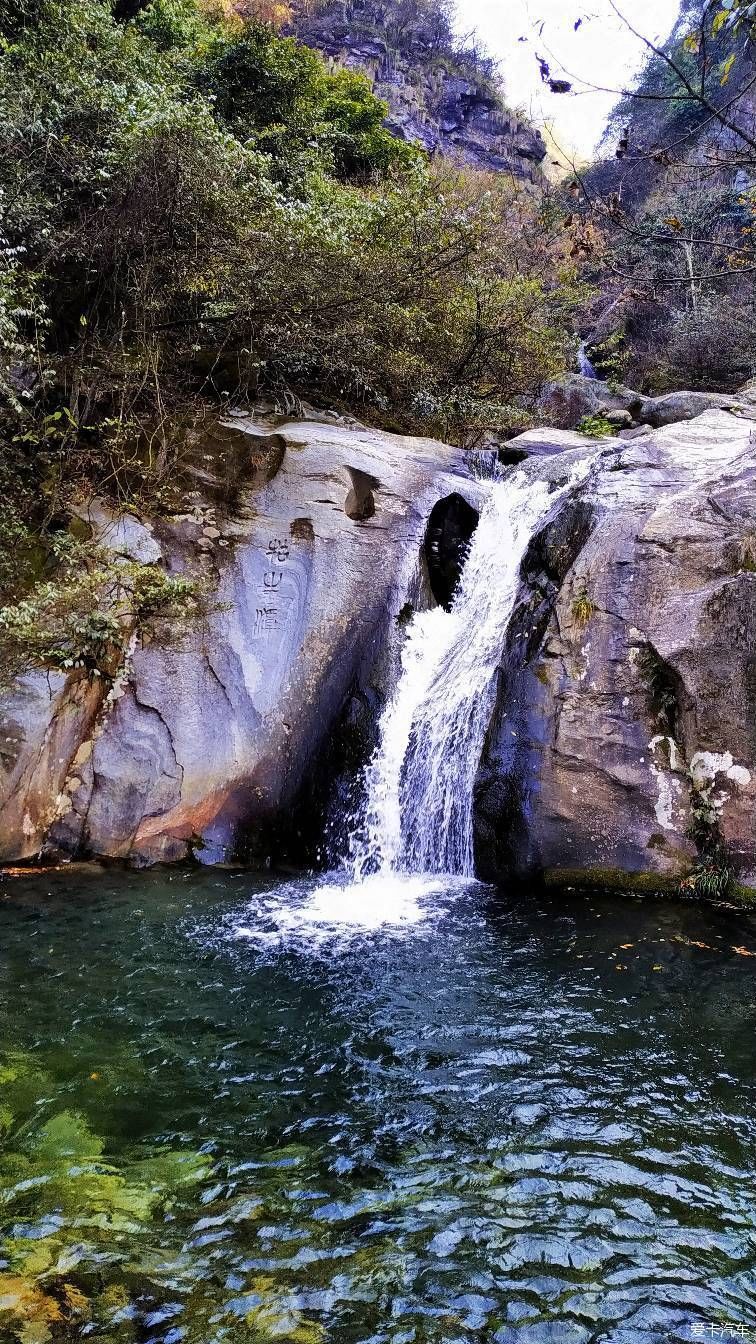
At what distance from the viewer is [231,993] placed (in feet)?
16.8

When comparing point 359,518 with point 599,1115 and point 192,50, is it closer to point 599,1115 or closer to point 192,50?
point 599,1115

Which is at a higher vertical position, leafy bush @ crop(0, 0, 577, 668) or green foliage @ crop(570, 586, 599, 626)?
leafy bush @ crop(0, 0, 577, 668)

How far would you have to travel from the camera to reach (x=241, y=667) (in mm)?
8945

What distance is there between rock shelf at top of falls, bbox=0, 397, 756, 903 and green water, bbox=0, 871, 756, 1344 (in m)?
1.40

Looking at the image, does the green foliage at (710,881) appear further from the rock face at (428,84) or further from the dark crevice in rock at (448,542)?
the rock face at (428,84)

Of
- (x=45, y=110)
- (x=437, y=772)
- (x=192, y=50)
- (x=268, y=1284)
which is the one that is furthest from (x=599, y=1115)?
(x=192, y=50)

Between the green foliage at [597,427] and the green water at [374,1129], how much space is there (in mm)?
10833

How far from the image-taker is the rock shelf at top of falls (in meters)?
7.26

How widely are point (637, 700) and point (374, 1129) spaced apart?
16.2 feet

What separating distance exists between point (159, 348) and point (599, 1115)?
9.99 meters

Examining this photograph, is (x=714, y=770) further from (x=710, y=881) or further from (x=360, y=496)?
(x=360, y=496)

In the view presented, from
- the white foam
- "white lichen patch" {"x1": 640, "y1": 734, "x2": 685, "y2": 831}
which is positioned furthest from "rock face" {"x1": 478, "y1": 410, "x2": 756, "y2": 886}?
the white foam

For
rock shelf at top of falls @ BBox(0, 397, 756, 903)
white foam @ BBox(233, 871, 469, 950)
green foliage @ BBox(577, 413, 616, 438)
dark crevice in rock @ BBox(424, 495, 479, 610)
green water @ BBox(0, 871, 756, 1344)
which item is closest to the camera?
green water @ BBox(0, 871, 756, 1344)

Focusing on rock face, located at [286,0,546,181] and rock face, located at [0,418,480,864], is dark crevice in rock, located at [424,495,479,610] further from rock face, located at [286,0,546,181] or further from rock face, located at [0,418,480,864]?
rock face, located at [286,0,546,181]
